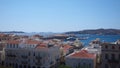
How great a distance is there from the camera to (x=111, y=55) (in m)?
49.2

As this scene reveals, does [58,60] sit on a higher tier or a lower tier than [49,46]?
lower

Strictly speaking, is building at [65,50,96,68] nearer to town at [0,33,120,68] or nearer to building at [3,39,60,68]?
town at [0,33,120,68]

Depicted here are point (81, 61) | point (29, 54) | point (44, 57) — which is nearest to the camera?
point (81, 61)

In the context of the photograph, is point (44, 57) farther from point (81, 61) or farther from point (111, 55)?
point (111, 55)

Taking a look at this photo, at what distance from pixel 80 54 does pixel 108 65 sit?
6.95m

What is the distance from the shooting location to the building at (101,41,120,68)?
48741 millimetres

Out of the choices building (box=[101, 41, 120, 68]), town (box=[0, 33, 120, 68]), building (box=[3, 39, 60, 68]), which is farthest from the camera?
building (box=[3, 39, 60, 68])

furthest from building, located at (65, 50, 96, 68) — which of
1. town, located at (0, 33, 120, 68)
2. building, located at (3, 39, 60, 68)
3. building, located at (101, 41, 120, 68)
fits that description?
building, located at (3, 39, 60, 68)

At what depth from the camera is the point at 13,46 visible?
5953 centimetres

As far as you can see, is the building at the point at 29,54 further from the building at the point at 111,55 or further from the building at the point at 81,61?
the building at the point at 111,55

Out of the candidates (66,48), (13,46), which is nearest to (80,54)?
(13,46)

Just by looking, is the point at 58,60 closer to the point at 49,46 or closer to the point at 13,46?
the point at 49,46

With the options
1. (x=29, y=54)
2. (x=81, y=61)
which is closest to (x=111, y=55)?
(x=81, y=61)

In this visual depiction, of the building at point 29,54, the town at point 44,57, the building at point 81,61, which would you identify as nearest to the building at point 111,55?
the town at point 44,57
